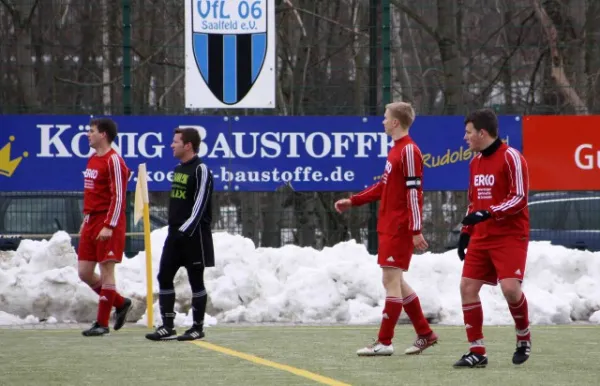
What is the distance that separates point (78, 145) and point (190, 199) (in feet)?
18.1

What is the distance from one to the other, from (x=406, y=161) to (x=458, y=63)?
316 inches

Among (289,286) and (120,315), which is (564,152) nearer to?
(289,286)

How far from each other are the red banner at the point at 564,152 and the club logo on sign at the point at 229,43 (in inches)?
129

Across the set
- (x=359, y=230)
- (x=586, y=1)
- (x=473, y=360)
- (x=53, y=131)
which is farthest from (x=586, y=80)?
(x=473, y=360)

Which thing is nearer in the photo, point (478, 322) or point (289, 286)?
point (478, 322)

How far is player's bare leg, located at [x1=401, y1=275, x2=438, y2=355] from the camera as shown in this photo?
1041 cm

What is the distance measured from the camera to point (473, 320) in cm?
933

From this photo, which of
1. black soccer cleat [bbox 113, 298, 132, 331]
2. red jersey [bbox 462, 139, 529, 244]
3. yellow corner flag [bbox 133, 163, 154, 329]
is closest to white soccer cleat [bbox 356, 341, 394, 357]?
red jersey [bbox 462, 139, 529, 244]

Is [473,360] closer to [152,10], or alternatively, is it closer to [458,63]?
[458,63]

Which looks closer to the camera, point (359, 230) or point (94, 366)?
point (94, 366)

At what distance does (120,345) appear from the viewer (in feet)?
37.1

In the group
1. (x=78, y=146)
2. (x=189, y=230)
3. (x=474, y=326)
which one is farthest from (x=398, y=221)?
(x=78, y=146)

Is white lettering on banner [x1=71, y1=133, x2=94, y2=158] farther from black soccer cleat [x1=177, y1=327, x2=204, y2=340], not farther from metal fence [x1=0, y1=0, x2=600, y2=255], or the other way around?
black soccer cleat [x1=177, y1=327, x2=204, y2=340]

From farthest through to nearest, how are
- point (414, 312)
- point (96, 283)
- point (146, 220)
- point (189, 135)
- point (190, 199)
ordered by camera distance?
1. point (146, 220)
2. point (96, 283)
3. point (189, 135)
4. point (190, 199)
5. point (414, 312)
